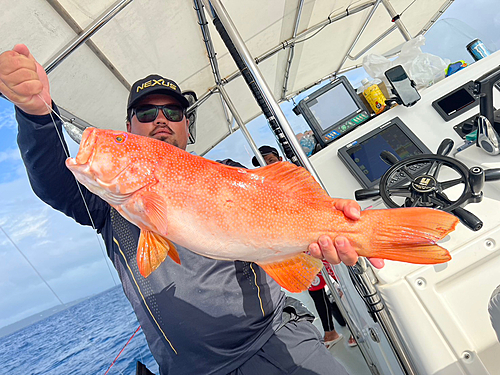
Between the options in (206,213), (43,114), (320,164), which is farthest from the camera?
(320,164)

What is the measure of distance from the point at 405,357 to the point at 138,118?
2430 millimetres

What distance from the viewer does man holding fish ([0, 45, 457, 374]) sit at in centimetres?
121

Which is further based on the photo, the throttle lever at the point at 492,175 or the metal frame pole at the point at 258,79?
the metal frame pole at the point at 258,79

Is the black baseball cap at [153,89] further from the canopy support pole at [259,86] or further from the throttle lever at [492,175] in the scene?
the throttle lever at [492,175]

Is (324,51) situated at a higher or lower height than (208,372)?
higher

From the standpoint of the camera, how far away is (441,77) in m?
3.46

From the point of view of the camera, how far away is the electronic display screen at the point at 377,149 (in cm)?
312

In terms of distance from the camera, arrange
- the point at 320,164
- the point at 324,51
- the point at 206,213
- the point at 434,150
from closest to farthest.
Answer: the point at 206,213 → the point at 434,150 → the point at 320,164 → the point at 324,51

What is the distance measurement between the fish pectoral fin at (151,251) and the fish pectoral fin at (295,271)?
1.45 feet

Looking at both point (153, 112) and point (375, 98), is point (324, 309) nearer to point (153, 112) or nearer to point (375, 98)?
point (375, 98)

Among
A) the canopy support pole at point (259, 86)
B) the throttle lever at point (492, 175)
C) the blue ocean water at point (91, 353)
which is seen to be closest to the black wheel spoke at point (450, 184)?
the throttle lever at point (492, 175)

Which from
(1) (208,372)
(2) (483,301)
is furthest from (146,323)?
(2) (483,301)

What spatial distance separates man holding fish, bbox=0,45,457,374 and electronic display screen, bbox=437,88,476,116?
8.62ft

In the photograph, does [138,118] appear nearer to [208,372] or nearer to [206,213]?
[206,213]
